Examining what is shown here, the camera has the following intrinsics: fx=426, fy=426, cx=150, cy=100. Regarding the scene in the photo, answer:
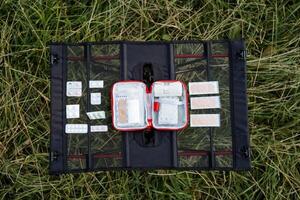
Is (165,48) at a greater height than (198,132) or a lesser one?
greater

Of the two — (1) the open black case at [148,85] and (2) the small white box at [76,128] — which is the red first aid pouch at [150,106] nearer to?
(1) the open black case at [148,85]

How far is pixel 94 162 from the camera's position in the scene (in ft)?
7.79

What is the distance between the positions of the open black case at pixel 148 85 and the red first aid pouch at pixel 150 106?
61 mm

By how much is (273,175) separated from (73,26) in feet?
4.84

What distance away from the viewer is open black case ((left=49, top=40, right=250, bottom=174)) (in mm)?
2363

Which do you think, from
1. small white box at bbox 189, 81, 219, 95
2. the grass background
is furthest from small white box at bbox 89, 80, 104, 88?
small white box at bbox 189, 81, 219, 95

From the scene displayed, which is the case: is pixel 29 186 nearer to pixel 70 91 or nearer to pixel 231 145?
pixel 70 91

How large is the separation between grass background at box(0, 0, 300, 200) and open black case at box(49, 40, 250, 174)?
0.40 ft

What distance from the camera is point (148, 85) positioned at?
2.39 meters

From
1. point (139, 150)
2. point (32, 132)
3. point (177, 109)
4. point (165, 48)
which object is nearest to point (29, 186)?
point (32, 132)

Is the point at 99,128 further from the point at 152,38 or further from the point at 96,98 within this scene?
the point at 152,38

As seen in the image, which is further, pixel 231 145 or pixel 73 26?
pixel 73 26

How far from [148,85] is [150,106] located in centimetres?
13

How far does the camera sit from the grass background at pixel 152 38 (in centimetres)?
246
